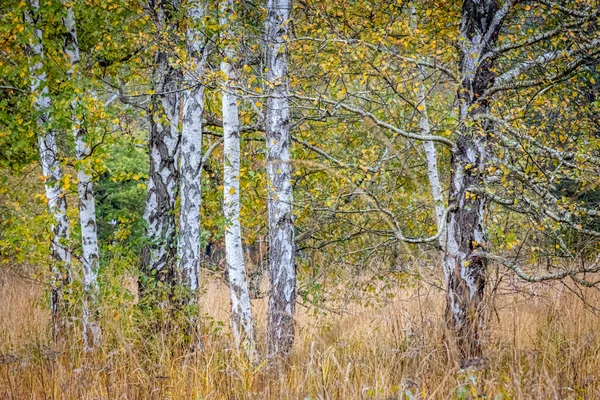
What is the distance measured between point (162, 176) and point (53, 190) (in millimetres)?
1238

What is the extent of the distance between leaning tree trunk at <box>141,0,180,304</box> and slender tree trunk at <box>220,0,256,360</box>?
81 centimetres

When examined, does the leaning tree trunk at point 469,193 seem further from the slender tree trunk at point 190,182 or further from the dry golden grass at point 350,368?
the slender tree trunk at point 190,182

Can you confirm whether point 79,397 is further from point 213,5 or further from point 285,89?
point 213,5

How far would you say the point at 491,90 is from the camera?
4.22m

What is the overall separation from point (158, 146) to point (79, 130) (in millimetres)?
846

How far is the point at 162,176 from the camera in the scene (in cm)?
582

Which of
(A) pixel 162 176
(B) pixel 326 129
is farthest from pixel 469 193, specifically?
(A) pixel 162 176

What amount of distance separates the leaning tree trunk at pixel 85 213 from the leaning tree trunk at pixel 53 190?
216mm

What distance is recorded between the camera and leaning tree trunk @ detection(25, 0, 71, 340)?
5.49m

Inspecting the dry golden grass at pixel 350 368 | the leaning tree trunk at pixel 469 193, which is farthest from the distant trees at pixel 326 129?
the dry golden grass at pixel 350 368

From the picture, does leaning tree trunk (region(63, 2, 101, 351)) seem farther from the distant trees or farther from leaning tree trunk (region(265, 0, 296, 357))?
leaning tree trunk (region(265, 0, 296, 357))

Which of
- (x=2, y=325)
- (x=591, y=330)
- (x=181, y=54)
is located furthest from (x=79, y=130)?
(x=591, y=330)

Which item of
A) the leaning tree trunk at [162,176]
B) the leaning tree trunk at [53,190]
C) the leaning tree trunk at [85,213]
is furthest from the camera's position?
the leaning tree trunk at [162,176]

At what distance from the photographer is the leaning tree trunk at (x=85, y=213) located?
5211mm
